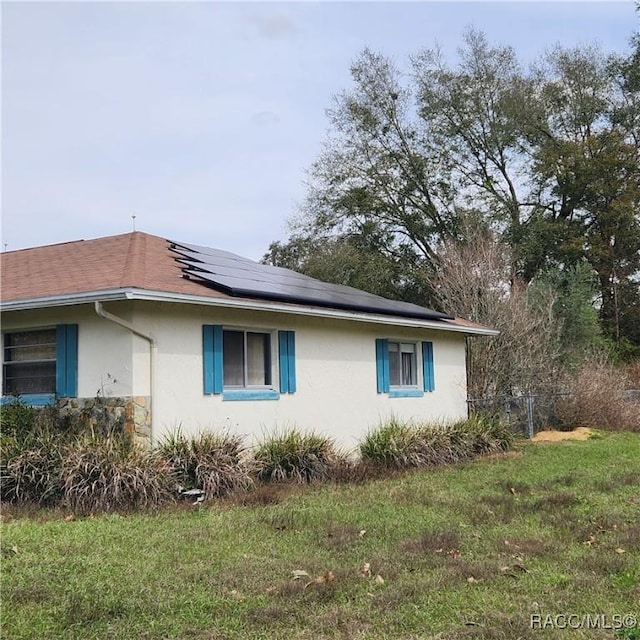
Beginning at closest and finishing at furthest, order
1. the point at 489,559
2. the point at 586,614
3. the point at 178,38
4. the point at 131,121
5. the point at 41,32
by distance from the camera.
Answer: the point at 586,614, the point at 489,559, the point at 41,32, the point at 178,38, the point at 131,121

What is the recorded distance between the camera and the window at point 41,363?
925cm

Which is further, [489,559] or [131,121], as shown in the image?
[131,121]

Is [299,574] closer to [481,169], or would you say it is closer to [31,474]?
[31,474]

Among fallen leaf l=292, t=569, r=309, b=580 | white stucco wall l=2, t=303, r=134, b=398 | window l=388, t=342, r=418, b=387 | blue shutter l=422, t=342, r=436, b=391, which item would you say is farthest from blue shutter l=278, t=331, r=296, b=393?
fallen leaf l=292, t=569, r=309, b=580

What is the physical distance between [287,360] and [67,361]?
3.32 m

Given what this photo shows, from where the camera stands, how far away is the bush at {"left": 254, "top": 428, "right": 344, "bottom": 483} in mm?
9773

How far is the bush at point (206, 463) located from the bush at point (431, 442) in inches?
124

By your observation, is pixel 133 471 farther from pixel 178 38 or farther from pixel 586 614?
pixel 178 38

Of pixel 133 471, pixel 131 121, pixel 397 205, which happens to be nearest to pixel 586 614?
pixel 133 471

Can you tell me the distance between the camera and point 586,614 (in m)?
4.45

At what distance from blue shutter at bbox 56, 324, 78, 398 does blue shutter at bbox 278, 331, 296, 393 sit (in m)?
3.09

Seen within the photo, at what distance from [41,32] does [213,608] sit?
789 cm

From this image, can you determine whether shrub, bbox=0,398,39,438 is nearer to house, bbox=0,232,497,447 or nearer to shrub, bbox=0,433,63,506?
house, bbox=0,232,497,447

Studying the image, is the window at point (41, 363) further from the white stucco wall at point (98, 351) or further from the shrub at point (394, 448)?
the shrub at point (394, 448)
